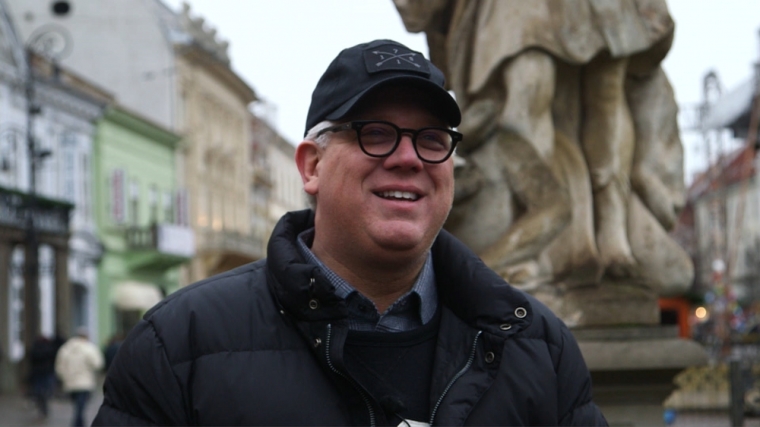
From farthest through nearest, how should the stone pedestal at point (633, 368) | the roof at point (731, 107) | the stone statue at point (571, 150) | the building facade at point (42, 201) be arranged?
the roof at point (731, 107) < the building facade at point (42, 201) < the stone statue at point (571, 150) < the stone pedestal at point (633, 368)

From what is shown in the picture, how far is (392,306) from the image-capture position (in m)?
2.86

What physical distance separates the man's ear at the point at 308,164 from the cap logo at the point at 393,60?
0.24 m

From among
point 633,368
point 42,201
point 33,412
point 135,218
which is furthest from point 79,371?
point 135,218

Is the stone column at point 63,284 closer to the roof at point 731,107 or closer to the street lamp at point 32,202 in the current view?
the street lamp at point 32,202

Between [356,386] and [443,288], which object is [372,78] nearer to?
[443,288]

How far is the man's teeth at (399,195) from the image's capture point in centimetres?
282

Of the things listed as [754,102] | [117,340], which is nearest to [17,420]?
[117,340]

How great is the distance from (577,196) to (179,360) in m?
4.64

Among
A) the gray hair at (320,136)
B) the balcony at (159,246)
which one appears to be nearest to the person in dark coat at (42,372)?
the balcony at (159,246)

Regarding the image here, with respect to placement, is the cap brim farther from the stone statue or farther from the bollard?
the bollard

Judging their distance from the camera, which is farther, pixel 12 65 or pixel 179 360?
pixel 12 65

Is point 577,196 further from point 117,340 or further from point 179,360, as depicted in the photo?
point 117,340

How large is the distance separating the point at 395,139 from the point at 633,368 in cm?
381

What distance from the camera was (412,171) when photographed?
112 inches
